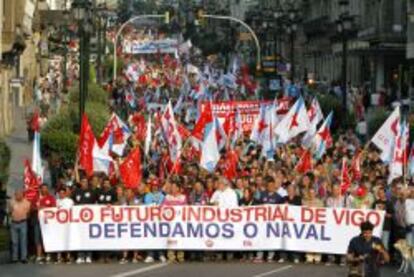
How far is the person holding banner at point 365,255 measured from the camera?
14703 millimetres

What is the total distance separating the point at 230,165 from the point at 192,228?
12.7ft

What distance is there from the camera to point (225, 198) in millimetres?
21391

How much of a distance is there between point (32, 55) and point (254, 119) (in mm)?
36104

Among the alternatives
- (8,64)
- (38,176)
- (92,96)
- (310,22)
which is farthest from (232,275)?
→ (310,22)

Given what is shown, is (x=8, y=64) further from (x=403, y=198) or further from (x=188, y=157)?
(x=403, y=198)

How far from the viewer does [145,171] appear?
28.9 meters

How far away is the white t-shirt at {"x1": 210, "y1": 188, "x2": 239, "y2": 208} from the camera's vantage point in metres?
21.4

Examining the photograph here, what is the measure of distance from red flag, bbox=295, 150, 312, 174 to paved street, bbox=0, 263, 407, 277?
13.7ft

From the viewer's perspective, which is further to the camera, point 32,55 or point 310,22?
point 310,22

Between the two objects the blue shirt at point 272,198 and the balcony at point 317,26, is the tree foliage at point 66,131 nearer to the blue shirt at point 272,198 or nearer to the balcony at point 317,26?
the blue shirt at point 272,198

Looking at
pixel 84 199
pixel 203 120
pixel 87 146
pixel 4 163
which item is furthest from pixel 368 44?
pixel 84 199

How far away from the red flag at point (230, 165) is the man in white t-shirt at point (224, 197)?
9.45ft

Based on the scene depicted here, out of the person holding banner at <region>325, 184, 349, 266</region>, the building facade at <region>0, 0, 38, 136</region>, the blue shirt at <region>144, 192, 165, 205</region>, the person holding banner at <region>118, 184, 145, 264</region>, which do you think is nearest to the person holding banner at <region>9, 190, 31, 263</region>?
the person holding banner at <region>118, 184, 145, 264</region>

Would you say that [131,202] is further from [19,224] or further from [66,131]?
[66,131]
